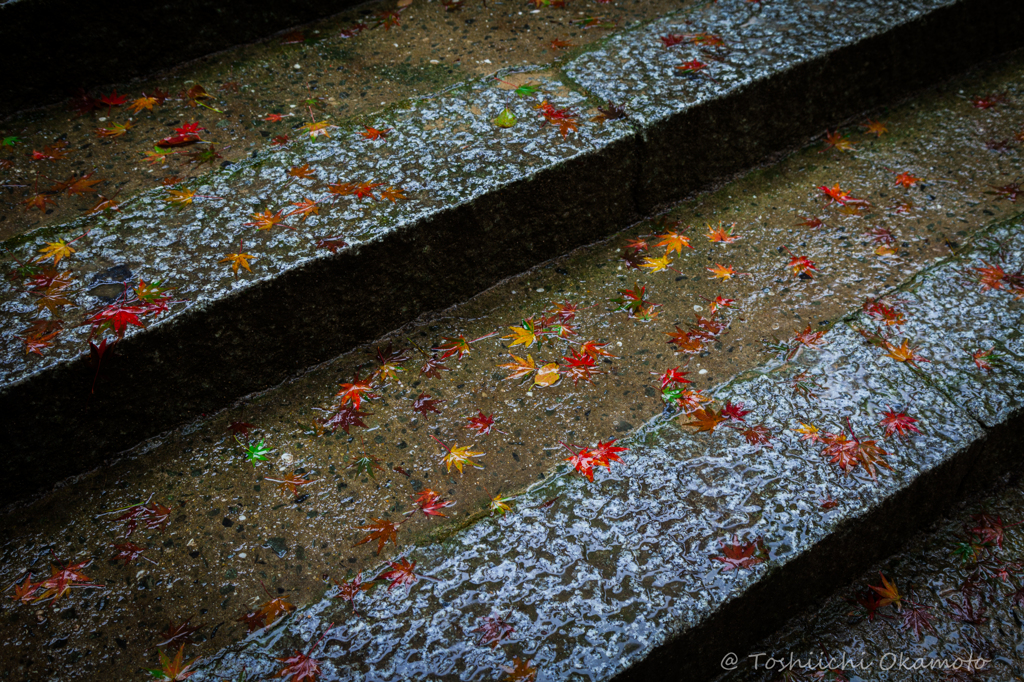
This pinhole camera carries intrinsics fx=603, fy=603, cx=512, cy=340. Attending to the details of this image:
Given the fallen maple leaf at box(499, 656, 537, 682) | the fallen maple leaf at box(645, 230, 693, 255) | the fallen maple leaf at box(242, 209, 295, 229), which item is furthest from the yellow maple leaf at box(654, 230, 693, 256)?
the fallen maple leaf at box(499, 656, 537, 682)

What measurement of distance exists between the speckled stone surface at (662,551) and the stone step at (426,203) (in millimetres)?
748

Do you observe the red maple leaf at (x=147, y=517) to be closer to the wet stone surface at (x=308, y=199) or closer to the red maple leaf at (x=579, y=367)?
the wet stone surface at (x=308, y=199)

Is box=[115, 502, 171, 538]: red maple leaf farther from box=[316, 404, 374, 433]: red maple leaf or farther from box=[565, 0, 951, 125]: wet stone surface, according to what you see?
box=[565, 0, 951, 125]: wet stone surface

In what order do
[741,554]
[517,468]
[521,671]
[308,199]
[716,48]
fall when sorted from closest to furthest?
[521,671]
[741,554]
[517,468]
[308,199]
[716,48]

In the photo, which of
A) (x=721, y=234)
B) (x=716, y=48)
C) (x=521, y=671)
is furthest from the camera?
(x=716, y=48)

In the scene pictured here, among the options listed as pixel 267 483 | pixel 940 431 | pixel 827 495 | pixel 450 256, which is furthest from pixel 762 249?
pixel 267 483

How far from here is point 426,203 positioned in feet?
6.08

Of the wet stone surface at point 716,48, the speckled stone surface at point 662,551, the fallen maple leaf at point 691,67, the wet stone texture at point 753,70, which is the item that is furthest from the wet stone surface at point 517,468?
the fallen maple leaf at point 691,67

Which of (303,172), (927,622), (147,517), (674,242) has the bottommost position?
(927,622)

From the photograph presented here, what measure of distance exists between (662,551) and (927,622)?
756mm

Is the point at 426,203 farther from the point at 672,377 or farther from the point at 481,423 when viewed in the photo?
the point at 672,377

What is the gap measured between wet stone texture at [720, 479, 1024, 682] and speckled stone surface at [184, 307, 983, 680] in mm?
90

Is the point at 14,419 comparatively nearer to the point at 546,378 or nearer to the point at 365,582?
the point at 365,582

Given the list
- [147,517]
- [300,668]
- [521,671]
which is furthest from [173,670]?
[521,671]
